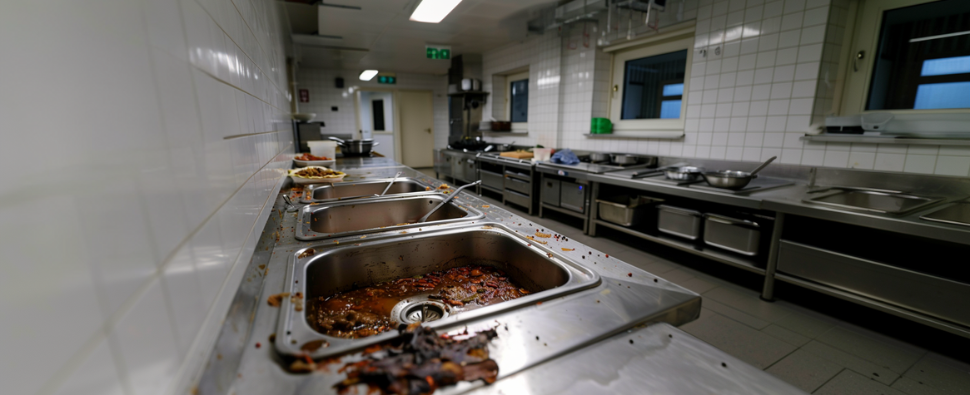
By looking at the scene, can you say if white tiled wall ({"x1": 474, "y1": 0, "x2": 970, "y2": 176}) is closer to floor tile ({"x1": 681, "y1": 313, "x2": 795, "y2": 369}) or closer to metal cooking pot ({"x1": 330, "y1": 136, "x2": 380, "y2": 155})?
floor tile ({"x1": 681, "y1": 313, "x2": 795, "y2": 369})

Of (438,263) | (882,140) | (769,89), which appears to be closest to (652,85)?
(769,89)

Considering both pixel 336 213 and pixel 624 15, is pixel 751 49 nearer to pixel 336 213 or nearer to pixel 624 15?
pixel 624 15

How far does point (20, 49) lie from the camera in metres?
0.28

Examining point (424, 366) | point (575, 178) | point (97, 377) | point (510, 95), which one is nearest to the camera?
point (97, 377)

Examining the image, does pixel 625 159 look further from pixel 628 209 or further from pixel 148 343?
pixel 148 343

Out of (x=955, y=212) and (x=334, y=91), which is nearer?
(x=955, y=212)

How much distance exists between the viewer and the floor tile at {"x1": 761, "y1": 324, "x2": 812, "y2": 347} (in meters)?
1.94

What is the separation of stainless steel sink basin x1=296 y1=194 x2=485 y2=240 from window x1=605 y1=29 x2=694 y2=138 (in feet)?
9.52

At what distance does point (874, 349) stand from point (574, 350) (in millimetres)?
2244

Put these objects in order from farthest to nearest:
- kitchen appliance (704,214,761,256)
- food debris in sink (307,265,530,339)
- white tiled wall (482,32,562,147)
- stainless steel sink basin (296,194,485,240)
A: white tiled wall (482,32,562,147) < kitchen appliance (704,214,761,256) < stainless steel sink basin (296,194,485,240) < food debris in sink (307,265,530,339)

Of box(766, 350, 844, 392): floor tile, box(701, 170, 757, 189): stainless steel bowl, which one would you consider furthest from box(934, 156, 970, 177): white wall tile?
box(766, 350, 844, 392): floor tile

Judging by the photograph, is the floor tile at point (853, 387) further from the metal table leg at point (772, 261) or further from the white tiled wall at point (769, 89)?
the white tiled wall at point (769, 89)

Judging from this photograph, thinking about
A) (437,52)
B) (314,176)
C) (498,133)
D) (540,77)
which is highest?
(437,52)

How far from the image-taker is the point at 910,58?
2439mm
